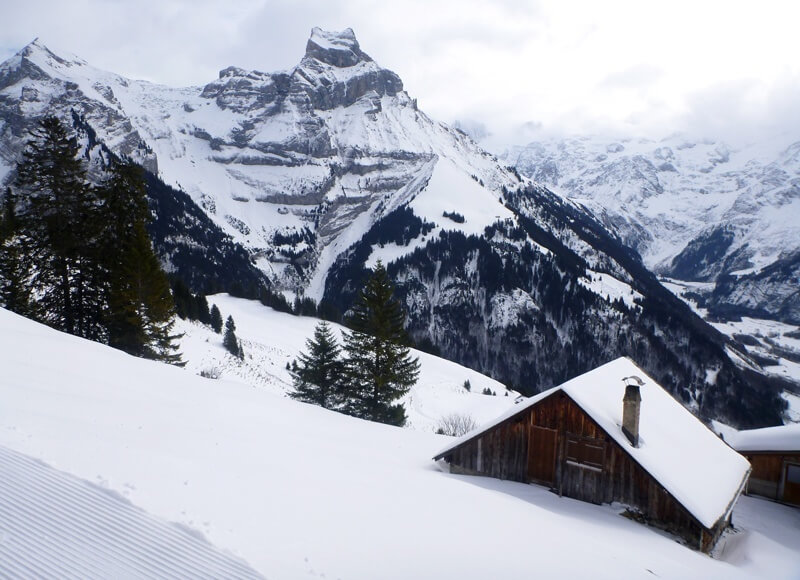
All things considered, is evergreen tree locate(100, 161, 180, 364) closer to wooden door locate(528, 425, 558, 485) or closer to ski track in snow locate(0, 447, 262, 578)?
ski track in snow locate(0, 447, 262, 578)

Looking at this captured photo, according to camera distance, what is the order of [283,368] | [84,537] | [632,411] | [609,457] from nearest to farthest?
1. [84,537]
2. [609,457]
3. [632,411]
4. [283,368]


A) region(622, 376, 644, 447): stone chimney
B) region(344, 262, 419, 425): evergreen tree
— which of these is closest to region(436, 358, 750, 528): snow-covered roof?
region(622, 376, 644, 447): stone chimney

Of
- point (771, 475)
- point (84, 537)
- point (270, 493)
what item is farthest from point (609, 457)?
point (771, 475)

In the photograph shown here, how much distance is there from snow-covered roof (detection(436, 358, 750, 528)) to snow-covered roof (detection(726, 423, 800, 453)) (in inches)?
236

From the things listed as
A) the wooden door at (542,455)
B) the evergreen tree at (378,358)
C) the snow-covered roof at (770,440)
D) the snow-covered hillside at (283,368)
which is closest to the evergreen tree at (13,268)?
the snow-covered hillside at (283,368)

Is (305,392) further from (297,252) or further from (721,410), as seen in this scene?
(297,252)

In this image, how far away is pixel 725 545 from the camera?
16016 millimetres

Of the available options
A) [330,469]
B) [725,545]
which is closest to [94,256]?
[330,469]

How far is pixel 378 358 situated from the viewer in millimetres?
25781

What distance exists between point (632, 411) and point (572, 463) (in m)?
2.62

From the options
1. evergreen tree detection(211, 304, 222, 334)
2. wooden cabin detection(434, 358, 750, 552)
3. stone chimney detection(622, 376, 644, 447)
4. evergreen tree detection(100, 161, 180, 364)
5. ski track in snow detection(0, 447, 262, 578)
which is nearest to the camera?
ski track in snow detection(0, 447, 262, 578)

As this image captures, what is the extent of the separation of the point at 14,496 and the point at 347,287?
146173 mm

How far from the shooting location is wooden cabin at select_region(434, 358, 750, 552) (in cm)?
1372

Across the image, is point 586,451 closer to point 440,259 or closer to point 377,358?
point 377,358
